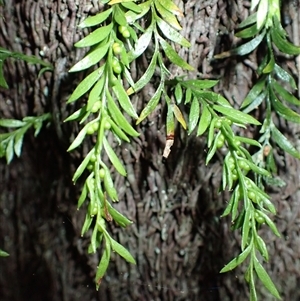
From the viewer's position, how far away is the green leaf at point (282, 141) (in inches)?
32.1

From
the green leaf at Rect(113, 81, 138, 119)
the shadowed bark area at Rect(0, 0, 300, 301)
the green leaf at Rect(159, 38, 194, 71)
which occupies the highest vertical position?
the green leaf at Rect(159, 38, 194, 71)

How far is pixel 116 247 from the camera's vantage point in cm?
66

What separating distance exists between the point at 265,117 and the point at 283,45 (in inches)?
7.0

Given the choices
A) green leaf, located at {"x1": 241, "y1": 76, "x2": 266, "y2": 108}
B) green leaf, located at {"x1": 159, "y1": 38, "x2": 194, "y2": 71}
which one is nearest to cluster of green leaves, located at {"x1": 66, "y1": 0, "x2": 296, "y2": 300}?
green leaf, located at {"x1": 159, "y1": 38, "x2": 194, "y2": 71}

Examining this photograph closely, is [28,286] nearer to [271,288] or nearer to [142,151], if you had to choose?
[142,151]

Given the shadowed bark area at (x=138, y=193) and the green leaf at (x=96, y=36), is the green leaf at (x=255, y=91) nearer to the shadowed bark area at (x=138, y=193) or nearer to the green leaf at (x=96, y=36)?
the shadowed bark area at (x=138, y=193)

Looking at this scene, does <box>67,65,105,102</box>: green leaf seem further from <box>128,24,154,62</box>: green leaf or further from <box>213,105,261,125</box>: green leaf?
<box>213,105,261,125</box>: green leaf

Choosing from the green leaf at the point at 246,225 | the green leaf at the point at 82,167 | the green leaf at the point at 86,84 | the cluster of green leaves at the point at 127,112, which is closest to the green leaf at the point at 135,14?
the cluster of green leaves at the point at 127,112

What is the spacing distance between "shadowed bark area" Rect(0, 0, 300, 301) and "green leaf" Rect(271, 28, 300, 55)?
0.37 feet

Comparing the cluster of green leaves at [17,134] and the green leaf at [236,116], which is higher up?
the green leaf at [236,116]

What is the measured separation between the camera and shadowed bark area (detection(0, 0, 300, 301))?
2.86 feet

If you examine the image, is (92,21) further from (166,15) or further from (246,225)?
(246,225)

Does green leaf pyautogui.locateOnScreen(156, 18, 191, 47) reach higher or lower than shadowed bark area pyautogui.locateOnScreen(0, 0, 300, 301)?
higher

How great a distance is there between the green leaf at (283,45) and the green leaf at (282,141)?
16 centimetres
